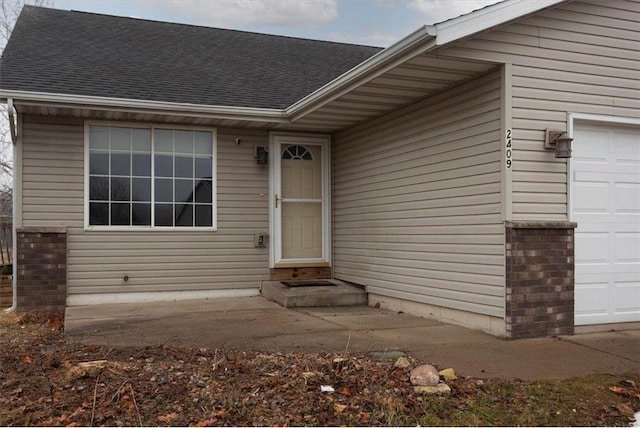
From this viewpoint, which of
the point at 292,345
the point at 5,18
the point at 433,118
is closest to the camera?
the point at 292,345

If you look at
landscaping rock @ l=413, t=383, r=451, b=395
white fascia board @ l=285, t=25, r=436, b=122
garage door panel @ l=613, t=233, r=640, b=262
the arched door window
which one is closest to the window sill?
the arched door window

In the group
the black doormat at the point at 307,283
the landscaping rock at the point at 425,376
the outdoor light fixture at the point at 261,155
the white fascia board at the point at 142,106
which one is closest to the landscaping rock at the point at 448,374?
the landscaping rock at the point at 425,376

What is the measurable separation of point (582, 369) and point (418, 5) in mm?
6825

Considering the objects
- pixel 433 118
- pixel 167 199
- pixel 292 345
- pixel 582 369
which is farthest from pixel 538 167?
pixel 167 199

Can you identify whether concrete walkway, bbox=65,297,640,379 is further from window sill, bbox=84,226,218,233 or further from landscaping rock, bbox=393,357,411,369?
window sill, bbox=84,226,218,233

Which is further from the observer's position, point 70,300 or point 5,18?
point 5,18

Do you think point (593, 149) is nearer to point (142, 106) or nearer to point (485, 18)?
point (485, 18)

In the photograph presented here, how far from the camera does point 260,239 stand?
8.56 meters

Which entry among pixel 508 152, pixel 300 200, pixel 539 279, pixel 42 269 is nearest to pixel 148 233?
pixel 42 269

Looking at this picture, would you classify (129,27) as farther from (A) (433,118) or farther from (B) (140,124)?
(A) (433,118)

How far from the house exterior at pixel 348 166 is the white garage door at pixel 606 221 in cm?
2

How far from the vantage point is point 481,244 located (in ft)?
18.4

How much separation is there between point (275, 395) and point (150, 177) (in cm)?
531

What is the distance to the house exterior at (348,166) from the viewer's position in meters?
5.36
